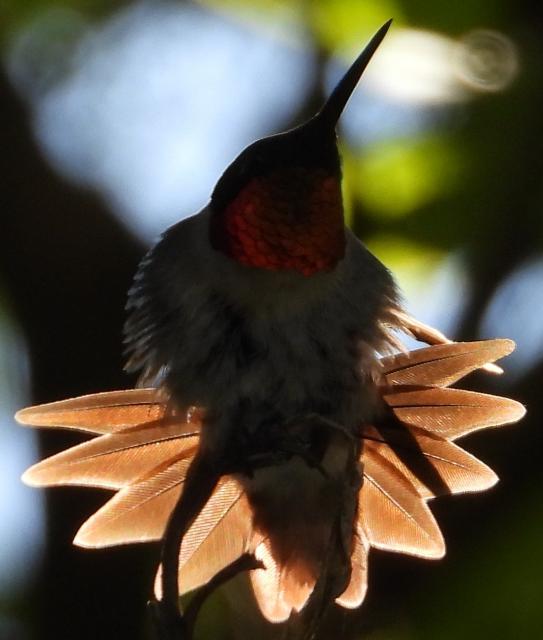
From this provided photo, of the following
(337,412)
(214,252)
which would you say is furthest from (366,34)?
(337,412)

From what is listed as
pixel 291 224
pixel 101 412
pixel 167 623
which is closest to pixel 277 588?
pixel 101 412

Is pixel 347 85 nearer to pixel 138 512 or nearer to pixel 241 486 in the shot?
pixel 241 486

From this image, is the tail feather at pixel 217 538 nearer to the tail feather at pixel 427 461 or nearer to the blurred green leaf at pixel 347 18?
the tail feather at pixel 427 461

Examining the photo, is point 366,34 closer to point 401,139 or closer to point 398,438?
point 401,139

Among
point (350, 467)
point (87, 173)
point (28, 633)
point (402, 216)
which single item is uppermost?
point (87, 173)

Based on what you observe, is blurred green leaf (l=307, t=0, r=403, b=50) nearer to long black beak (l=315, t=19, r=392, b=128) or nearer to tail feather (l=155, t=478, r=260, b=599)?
long black beak (l=315, t=19, r=392, b=128)

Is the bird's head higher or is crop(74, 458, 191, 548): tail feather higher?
the bird's head

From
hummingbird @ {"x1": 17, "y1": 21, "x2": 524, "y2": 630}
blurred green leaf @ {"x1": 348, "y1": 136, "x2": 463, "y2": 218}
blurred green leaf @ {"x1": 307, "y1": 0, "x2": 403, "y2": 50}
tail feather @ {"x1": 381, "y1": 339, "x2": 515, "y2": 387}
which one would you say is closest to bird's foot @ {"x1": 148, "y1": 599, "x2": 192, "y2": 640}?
hummingbird @ {"x1": 17, "y1": 21, "x2": 524, "y2": 630}
